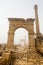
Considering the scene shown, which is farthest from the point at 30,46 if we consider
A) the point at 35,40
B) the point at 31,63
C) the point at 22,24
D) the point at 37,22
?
the point at 31,63

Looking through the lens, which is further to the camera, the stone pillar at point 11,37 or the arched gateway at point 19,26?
the arched gateway at point 19,26

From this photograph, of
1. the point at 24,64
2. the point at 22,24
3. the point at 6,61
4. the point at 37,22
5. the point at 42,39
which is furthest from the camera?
the point at 37,22

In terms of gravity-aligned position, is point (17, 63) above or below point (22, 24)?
below

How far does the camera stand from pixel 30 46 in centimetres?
1772

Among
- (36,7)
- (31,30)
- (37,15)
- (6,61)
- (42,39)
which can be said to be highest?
(36,7)

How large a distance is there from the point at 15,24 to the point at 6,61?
36.4 ft

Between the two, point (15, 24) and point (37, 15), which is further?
point (37, 15)

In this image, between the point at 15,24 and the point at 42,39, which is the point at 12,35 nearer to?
the point at 15,24

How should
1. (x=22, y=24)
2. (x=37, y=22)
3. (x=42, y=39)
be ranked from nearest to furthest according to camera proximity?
(x=42, y=39), (x=22, y=24), (x=37, y=22)

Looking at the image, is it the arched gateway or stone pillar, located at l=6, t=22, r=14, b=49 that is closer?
stone pillar, located at l=6, t=22, r=14, b=49

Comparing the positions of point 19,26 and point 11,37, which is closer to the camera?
point 11,37

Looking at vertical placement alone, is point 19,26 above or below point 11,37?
above

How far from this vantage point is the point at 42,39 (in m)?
17.5

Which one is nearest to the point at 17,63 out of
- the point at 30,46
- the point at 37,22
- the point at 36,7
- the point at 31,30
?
the point at 30,46
